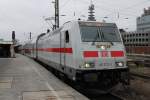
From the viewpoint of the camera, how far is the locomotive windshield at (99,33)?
1299 cm

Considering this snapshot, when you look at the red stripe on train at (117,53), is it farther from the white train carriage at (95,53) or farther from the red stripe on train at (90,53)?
the red stripe on train at (90,53)

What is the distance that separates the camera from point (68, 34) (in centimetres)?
1391

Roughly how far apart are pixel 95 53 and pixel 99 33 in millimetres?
1096

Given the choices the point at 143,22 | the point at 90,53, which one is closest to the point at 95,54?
the point at 90,53

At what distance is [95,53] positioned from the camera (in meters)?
12.5

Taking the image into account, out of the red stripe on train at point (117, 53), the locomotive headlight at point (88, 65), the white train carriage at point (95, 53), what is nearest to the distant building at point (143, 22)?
the white train carriage at point (95, 53)

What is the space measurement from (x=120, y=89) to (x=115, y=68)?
2383 millimetres

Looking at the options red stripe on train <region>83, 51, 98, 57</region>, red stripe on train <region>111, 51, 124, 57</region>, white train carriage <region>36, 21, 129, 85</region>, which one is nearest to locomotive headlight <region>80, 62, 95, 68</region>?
white train carriage <region>36, 21, 129, 85</region>

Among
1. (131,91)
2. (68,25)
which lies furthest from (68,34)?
(131,91)

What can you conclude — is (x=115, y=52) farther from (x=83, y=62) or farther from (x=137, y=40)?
(x=137, y=40)

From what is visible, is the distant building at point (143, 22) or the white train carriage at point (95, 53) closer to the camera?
the white train carriage at point (95, 53)

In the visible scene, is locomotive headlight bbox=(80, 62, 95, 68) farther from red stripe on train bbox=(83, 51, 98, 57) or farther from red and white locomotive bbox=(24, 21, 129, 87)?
red stripe on train bbox=(83, 51, 98, 57)

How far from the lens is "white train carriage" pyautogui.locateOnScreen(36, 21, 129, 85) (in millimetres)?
12242

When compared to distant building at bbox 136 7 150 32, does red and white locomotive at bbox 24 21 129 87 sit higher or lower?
lower
